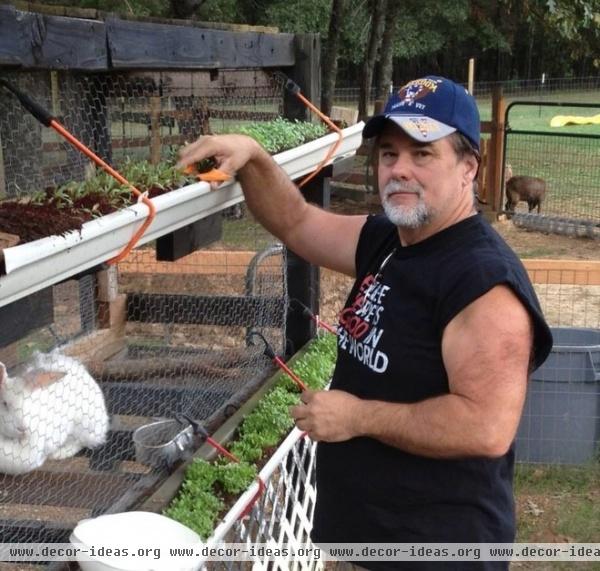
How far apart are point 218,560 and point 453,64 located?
49.1m

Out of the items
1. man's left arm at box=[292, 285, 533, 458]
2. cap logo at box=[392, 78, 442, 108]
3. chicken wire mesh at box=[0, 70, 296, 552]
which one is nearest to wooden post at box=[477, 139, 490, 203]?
chicken wire mesh at box=[0, 70, 296, 552]

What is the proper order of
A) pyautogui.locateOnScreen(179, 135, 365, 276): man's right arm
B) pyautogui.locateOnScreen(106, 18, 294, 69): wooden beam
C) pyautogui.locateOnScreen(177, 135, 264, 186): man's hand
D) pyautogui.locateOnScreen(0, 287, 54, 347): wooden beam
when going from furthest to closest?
pyautogui.locateOnScreen(179, 135, 365, 276): man's right arm, pyautogui.locateOnScreen(177, 135, 264, 186): man's hand, pyautogui.locateOnScreen(106, 18, 294, 69): wooden beam, pyautogui.locateOnScreen(0, 287, 54, 347): wooden beam

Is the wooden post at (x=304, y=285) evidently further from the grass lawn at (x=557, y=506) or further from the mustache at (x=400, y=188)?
the mustache at (x=400, y=188)

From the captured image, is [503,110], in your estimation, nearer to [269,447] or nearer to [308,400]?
[269,447]

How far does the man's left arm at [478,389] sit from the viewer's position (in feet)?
6.56

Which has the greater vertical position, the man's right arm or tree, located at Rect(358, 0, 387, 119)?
tree, located at Rect(358, 0, 387, 119)

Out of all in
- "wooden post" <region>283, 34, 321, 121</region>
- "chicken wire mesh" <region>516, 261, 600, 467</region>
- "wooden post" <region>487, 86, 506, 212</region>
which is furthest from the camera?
"wooden post" <region>487, 86, 506, 212</region>

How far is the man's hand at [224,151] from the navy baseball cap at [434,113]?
0.63m

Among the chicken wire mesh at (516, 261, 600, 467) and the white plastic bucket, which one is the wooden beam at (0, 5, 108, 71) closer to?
the white plastic bucket

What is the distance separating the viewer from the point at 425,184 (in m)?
2.23

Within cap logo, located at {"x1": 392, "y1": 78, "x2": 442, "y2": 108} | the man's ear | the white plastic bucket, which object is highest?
cap logo, located at {"x1": 392, "y1": 78, "x2": 442, "y2": 108}

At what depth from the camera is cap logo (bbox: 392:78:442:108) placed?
228cm

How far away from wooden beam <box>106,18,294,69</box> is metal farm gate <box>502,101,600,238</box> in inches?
311

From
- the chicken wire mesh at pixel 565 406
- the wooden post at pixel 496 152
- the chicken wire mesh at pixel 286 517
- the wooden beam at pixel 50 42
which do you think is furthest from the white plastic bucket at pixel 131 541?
the wooden post at pixel 496 152
